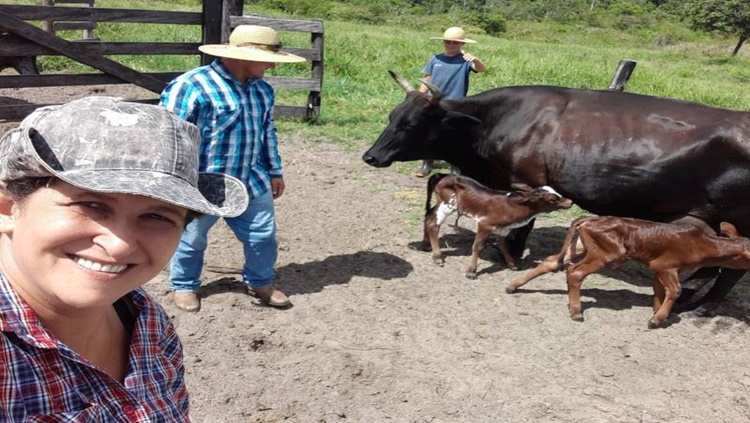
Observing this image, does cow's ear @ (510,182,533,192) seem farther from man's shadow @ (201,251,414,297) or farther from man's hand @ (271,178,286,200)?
man's hand @ (271,178,286,200)

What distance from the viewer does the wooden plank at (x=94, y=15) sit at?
797 cm

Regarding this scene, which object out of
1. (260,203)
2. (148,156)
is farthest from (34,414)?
(260,203)

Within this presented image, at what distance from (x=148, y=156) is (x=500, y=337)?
4211 mm

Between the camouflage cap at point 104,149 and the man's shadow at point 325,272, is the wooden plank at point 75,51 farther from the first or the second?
the camouflage cap at point 104,149


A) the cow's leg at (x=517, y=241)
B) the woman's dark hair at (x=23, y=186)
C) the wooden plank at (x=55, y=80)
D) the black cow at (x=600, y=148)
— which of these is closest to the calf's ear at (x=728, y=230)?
the black cow at (x=600, y=148)

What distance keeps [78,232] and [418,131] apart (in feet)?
18.5

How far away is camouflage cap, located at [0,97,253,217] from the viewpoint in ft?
4.72

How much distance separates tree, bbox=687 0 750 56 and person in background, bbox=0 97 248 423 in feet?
151

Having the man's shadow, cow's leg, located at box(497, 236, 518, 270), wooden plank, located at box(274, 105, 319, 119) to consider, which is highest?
wooden plank, located at box(274, 105, 319, 119)

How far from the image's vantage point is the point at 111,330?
182 cm

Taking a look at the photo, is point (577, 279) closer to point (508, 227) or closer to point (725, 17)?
point (508, 227)

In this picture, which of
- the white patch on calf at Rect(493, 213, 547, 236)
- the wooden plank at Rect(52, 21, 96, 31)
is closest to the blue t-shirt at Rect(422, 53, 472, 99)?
the white patch on calf at Rect(493, 213, 547, 236)

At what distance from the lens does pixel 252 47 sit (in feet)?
16.0

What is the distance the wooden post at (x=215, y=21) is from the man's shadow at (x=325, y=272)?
455cm
